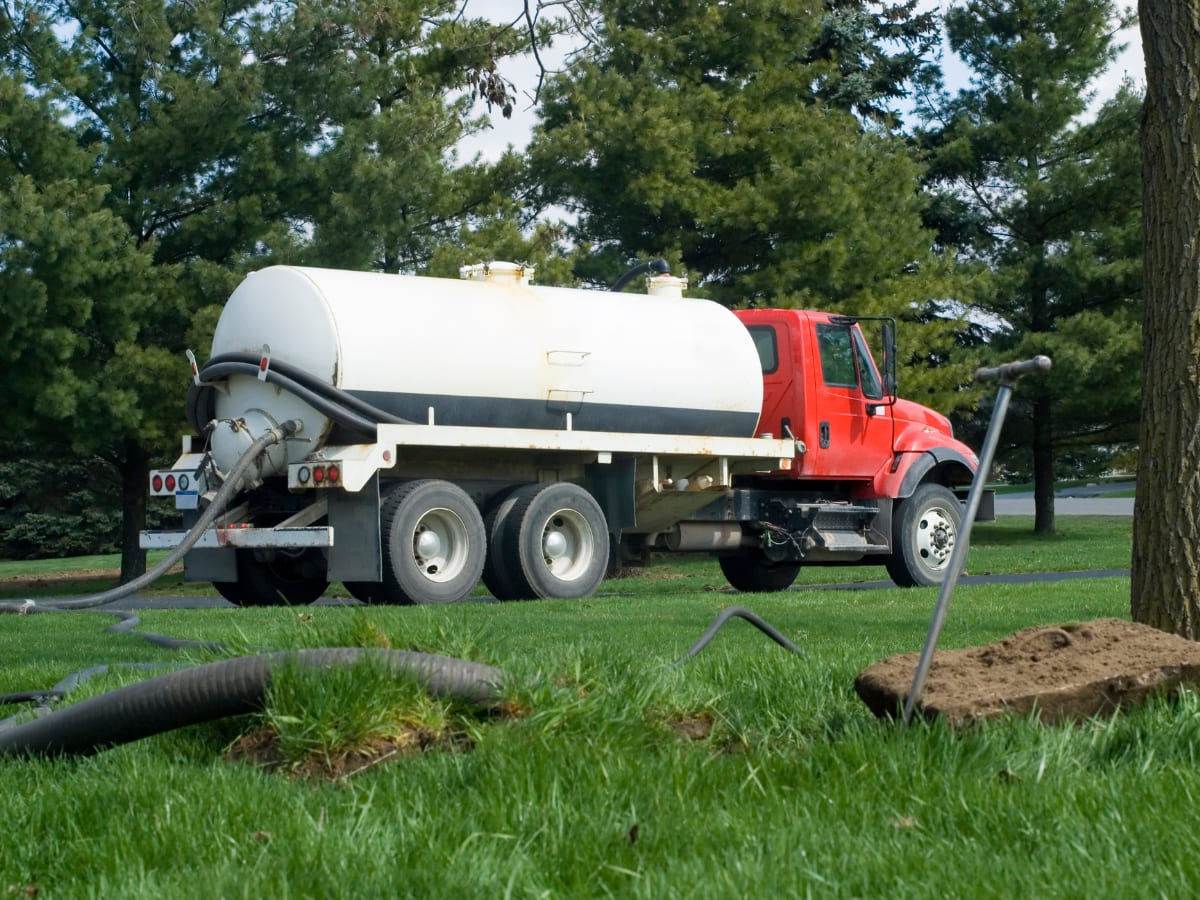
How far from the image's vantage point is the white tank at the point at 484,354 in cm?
1384

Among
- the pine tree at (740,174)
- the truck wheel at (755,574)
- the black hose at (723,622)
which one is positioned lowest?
the truck wheel at (755,574)

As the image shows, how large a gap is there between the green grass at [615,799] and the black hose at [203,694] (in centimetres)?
7

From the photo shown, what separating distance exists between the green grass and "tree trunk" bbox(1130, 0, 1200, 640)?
4.46 ft

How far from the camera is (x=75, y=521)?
38.6 m

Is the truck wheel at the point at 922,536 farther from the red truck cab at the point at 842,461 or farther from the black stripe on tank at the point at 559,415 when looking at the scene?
the black stripe on tank at the point at 559,415

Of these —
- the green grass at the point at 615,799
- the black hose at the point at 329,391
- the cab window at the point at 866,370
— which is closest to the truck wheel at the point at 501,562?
the black hose at the point at 329,391

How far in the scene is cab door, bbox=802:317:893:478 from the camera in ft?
55.9

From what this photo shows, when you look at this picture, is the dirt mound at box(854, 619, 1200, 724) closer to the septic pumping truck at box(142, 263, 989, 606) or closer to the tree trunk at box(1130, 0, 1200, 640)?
the tree trunk at box(1130, 0, 1200, 640)

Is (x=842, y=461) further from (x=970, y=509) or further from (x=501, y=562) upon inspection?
(x=970, y=509)

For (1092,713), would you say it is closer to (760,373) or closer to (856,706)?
(856,706)

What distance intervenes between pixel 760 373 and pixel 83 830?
13197 millimetres

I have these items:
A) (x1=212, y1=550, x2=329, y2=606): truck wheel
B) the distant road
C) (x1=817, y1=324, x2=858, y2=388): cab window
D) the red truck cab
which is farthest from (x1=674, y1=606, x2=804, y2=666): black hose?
the distant road

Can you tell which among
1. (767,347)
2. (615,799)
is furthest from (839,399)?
(615,799)

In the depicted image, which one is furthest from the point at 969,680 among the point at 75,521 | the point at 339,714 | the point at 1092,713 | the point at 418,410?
the point at 75,521
